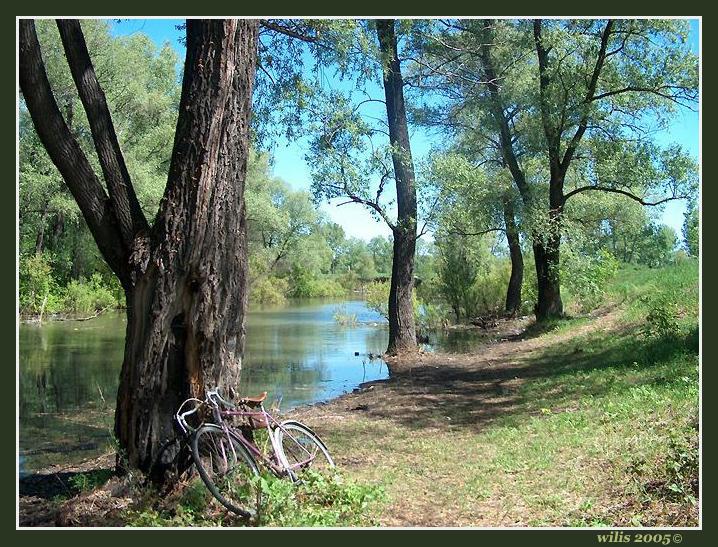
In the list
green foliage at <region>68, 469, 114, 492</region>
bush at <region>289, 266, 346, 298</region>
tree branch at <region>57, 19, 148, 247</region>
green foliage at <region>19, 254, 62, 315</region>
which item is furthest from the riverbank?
bush at <region>289, 266, 346, 298</region>

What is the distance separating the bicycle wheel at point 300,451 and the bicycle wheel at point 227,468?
0.91 feet

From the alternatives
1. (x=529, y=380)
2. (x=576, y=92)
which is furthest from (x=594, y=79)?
(x=529, y=380)

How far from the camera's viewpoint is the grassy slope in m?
4.92

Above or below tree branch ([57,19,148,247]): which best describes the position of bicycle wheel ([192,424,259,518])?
below

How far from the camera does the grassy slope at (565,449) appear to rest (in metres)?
4.92

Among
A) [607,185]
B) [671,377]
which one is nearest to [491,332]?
[607,185]

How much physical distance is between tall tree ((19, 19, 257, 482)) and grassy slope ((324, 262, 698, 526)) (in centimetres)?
180

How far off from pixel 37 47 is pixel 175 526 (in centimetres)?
416

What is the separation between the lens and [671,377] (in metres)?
8.20

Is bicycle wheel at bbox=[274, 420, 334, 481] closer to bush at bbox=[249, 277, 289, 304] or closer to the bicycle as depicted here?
the bicycle

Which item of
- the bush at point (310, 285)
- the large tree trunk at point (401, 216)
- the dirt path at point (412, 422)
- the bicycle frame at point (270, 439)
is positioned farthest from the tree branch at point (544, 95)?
the bush at point (310, 285)

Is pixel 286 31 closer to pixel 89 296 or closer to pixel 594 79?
pixel 594 79

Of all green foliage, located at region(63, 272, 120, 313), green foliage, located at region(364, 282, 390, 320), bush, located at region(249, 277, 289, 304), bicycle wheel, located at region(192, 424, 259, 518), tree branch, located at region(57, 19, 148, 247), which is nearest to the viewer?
bicycle wheel, located at region(192, 424, 259, 518)

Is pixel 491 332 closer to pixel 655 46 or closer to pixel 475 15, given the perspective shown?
pixel 655 46
